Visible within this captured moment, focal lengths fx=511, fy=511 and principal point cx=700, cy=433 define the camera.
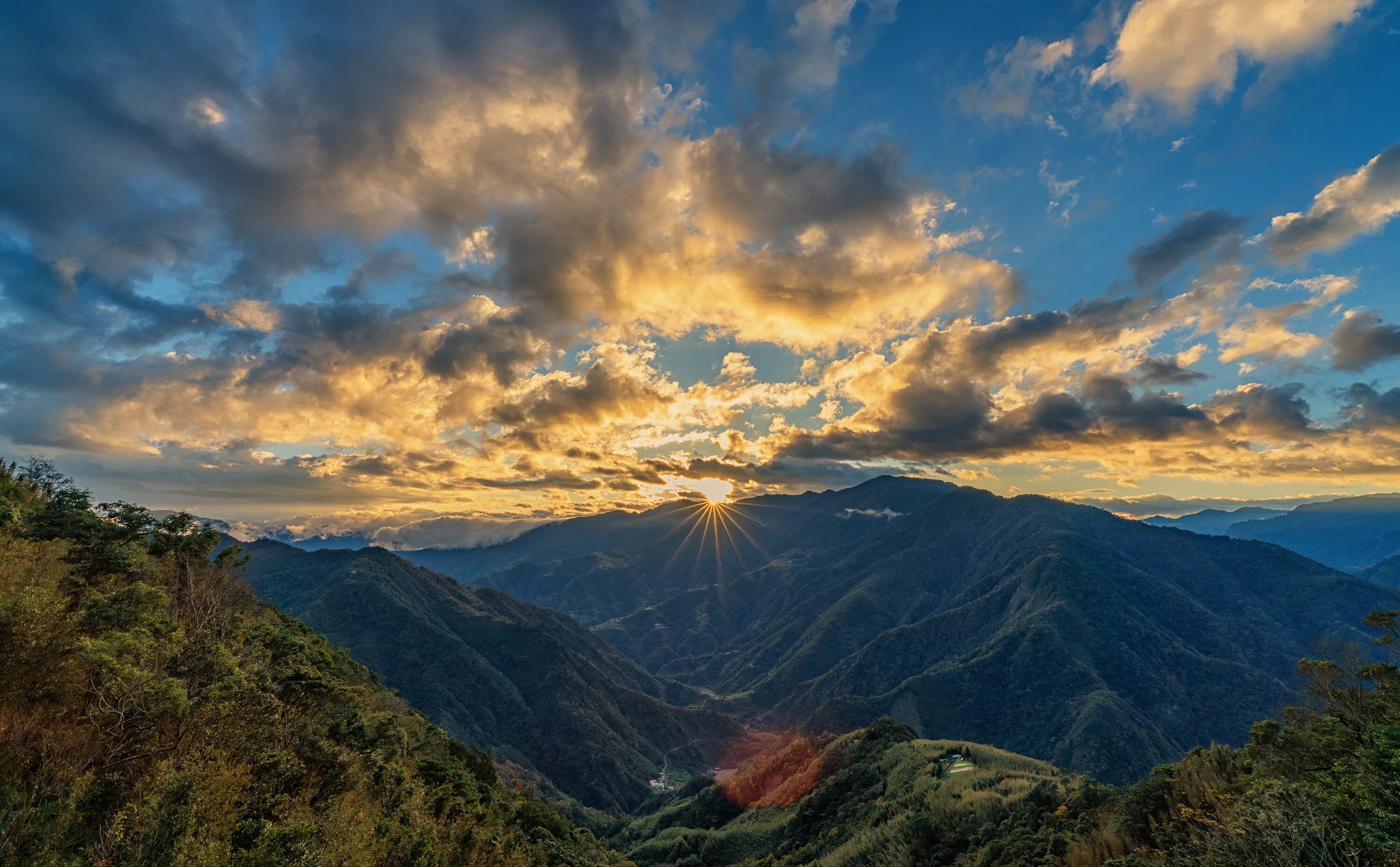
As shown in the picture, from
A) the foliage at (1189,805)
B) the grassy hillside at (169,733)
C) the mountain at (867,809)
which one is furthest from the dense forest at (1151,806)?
the grassy hillside at (169,733)

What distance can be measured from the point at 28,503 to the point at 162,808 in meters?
49.3

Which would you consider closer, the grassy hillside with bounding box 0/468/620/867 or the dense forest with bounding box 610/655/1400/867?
the grassy hillside with bounding box 0/468/620/867

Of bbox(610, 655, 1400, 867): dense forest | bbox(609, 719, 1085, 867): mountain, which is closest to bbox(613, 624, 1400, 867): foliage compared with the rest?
bbox(610, 655, 1400, 867): dense forest

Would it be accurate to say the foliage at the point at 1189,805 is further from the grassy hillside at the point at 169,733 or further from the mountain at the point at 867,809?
the grassy hillside at the point at 169,733

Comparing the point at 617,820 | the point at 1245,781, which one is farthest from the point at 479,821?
the point at 617,820

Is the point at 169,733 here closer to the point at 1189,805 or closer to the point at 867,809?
the point at 1189,805

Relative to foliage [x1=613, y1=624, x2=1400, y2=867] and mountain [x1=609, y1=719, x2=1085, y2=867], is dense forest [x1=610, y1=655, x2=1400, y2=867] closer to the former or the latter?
foliage [x1=613, y1=624, x2=1400, y2=867]

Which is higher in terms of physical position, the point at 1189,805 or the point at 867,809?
the point at 1189,805

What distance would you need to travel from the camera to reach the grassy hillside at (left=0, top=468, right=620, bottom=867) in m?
16.5

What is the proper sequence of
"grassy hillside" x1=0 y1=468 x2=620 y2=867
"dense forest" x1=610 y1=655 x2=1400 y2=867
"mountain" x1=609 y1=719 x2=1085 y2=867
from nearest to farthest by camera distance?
"grassy hillside" x1=0 y1=468 x2=620 y2=867 < "dense forest" x1=610 y1=655 x2=1400 y2=867 < "mountain" x1=609 y1=719 x2=1085 y2=867

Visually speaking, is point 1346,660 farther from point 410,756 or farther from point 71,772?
point 410,756

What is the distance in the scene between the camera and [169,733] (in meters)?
21.6

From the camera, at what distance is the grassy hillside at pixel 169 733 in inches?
649

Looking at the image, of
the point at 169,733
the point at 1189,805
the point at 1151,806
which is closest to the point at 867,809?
the point at 1151,806
